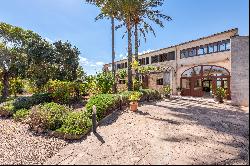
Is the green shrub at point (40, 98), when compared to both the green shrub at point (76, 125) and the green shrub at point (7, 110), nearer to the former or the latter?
the green shrub at point (7, 110)

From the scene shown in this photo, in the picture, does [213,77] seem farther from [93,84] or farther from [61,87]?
[61,87]

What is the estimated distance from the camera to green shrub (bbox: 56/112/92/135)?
11797mm

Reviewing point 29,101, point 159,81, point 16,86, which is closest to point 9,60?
point 29,101

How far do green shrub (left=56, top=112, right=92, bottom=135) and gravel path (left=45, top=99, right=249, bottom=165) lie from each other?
23.2 inches

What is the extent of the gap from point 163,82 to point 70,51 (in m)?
14.6

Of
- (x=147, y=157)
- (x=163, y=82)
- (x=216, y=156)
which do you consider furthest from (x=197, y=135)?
(x=163, y=82)

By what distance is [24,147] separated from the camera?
446 inches

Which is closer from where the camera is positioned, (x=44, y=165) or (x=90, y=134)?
(x=44, y=165)

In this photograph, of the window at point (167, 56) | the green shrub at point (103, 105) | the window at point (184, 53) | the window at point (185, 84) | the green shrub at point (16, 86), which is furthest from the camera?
the green shrub at point (16, 86)

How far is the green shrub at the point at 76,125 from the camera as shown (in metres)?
11.8

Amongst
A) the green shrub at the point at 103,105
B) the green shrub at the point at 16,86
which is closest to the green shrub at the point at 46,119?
the green shrub at the point at 103,105

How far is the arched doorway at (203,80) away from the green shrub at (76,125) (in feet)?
55.5

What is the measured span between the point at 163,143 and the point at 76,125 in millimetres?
4577

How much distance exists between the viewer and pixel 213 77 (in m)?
26.4
